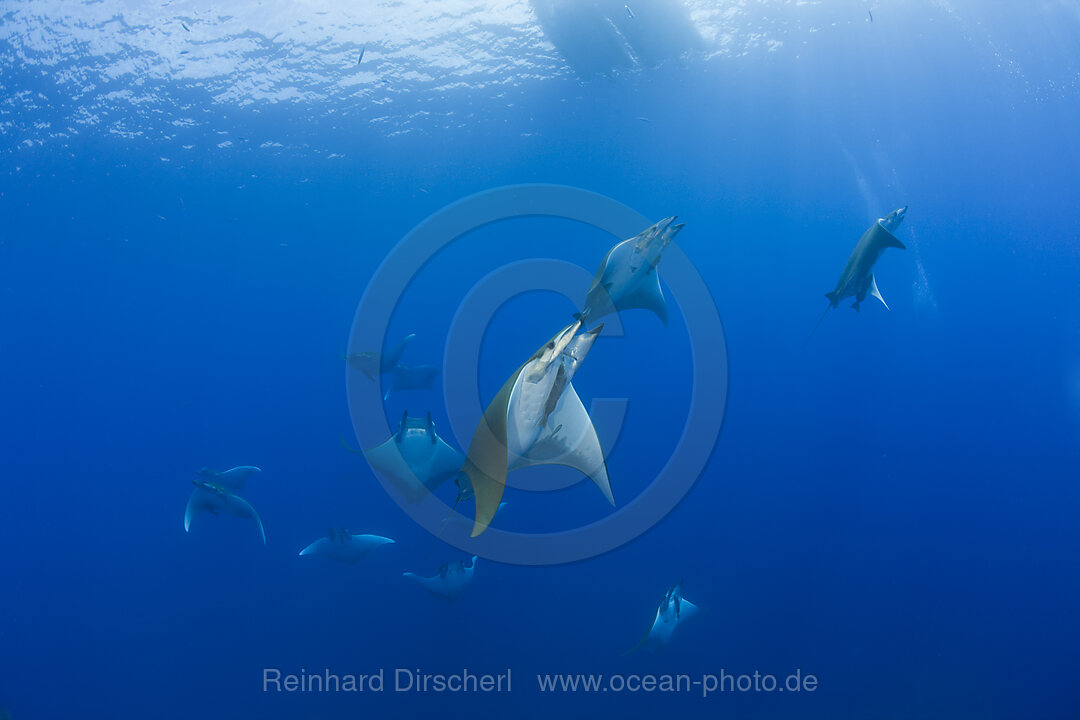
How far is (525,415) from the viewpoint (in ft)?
6.76

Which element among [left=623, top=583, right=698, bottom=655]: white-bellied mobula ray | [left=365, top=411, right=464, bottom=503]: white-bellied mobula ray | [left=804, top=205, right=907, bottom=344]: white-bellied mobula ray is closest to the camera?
[left=804, top=205, right=907, bottom=344]: white-bellied mobula ray

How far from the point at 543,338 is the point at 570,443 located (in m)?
18.6

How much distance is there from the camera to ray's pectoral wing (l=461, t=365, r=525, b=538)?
6.31 feet

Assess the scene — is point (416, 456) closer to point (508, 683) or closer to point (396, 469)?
point (396, 469)

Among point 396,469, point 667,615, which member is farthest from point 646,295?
point 667,615

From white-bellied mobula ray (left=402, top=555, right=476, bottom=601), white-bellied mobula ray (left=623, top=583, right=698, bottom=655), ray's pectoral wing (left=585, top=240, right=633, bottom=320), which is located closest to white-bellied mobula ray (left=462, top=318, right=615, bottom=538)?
ray's pectoral wing (left=585, top=240, right=633, bottom=320)

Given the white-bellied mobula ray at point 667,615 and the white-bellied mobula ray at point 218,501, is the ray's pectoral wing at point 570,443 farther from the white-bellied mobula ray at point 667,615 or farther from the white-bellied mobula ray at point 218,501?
the white-bellied mobula ray at point 218,501

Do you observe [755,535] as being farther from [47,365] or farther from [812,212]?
[47,365]

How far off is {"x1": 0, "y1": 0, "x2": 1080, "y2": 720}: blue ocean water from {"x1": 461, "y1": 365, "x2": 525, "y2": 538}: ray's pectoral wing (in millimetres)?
11294

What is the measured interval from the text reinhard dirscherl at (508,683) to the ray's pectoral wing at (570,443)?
1101 centimetres

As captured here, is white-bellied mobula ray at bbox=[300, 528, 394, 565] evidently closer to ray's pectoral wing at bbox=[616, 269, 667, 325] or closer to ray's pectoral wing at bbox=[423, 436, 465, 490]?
ray's pectoral wing at bbox=[423, 436, 465, 490]

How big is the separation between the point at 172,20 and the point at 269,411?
12584 millimetres

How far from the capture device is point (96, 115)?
13805 millimetres

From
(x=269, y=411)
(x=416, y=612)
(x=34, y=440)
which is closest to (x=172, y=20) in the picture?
(x=269, y=411)
